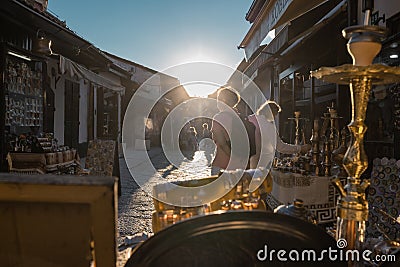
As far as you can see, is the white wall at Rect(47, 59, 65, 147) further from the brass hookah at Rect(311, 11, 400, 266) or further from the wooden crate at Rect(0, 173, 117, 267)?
the wooden crate at Rect(0, 173, 117, 267)

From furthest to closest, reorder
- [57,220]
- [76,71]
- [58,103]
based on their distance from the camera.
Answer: [58,103]
[76,71]
[57,220]

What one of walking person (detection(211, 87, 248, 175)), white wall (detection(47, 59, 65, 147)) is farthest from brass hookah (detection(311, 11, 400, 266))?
white wall (detection(47, 59, 65, 147))

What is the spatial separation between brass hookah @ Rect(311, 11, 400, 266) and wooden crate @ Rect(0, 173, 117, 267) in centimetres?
80

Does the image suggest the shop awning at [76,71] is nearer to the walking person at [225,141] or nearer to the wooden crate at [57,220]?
the walking person at [225,141]

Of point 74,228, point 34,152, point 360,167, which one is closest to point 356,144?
point 360,167

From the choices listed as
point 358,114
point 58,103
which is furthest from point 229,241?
point 58,103

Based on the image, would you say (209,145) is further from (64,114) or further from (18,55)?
(18,55)

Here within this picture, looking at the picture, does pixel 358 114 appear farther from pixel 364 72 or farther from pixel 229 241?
pixel 229 241

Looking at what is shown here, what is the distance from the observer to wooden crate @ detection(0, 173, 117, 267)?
0.64 meters

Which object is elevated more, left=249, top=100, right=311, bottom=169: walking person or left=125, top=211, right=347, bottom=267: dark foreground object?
left=249, top=100, right=311, bottom=169: walking person

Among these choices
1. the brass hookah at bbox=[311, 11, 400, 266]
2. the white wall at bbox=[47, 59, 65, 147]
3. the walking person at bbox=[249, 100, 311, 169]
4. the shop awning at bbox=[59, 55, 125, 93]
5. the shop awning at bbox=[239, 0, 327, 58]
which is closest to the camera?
the brass hookah at bbox=[311, 11, 400, 266]

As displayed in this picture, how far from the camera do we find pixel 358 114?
3.88 feet

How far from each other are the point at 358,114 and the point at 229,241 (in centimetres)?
70

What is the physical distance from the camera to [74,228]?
0.67 meters
